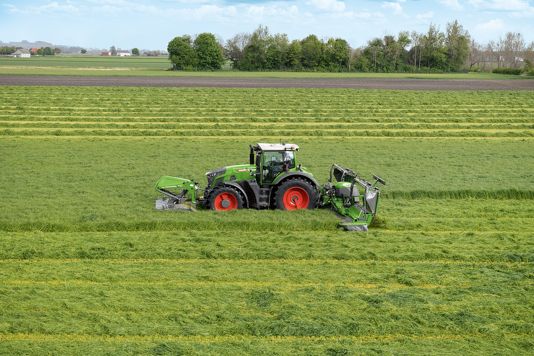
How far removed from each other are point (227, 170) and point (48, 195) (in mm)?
5549

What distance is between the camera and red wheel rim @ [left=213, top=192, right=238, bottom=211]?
18.5m

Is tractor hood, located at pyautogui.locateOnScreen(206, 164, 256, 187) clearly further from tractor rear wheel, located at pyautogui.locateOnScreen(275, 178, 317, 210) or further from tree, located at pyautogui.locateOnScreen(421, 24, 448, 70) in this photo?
tree, located at pyautogui.locateOnScreen(421, 24, 448, 70)

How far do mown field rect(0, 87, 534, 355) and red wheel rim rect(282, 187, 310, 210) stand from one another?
654mm

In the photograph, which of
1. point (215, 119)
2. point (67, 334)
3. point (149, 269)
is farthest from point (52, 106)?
point (67, 334)

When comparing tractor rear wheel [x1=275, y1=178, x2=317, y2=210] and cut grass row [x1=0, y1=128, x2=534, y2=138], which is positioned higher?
cut grass row [x1=0, y1=128, x2=534, y2=138]

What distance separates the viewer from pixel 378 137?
34469 millimetres

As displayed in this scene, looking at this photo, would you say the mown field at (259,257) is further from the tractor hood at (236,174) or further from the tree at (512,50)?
the tree at (512,50)

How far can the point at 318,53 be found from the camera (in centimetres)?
11219

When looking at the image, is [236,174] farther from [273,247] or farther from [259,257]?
[259,257]

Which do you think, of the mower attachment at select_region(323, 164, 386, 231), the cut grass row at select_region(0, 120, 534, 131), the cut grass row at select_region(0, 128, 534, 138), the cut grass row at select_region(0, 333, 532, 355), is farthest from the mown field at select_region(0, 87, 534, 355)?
the cut grass row at select_region(0, 120, 534, 131)

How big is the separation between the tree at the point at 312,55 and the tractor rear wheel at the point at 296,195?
312 ft

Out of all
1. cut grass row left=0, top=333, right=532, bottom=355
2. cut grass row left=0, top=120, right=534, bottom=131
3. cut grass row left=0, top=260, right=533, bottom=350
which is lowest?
cut grass row left=0, top=333, right=532, bottom=355

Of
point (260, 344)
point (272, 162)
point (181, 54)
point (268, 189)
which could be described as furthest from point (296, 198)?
point (181, 54)

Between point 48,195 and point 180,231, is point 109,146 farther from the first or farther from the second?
point 180,231
